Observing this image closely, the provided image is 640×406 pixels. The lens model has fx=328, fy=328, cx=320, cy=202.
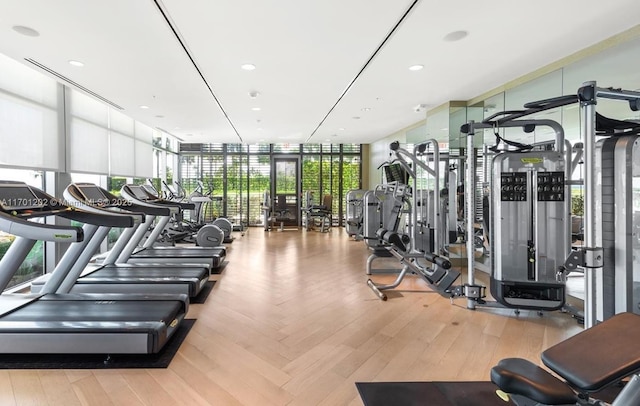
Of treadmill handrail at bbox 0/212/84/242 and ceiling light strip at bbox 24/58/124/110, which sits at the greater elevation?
ceiling light strip at bbox 24/58/124/110

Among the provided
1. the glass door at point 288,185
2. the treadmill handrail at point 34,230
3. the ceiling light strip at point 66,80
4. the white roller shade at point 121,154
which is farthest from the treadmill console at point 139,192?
the glass door at point 288,185

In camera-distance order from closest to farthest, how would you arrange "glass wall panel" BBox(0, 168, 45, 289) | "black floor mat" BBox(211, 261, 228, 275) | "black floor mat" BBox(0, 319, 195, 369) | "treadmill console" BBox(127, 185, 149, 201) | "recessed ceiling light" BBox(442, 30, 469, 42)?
"black floor mat" BBox(0, 319, 195, 369) → "recessed ceiling light" BBox(442, 30, 469, 42) → "glass wall panel" BBox(0, 168, 45, 289) → "treadmill console" BBox(127, 185, 149, 201) → "black floor mat" BBox(211, 261, 228, 275)

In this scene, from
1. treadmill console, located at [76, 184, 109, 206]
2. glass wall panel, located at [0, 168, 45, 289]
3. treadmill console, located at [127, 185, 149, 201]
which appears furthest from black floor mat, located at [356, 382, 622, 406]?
glass wall panel, located at [0, 168, 45, 289]

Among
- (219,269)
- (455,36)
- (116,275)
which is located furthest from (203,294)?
(455,36)

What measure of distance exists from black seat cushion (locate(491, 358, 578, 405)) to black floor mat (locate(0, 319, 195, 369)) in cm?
222

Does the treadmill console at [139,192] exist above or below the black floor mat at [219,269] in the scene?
above

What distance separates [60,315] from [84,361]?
1.65ft

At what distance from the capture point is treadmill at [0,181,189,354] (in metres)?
2.34

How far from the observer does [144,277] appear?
4004 mm

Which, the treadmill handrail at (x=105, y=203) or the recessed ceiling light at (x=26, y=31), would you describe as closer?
the recessed ceiling light at (x=26, y=31)

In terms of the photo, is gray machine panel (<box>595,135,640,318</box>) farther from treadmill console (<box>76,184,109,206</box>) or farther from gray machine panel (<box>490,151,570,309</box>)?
treadmill console (<box>76,184,109,206</box>)

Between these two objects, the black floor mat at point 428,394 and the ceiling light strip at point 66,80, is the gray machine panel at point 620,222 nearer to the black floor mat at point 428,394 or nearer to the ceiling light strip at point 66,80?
the black floor mat at point 428,394

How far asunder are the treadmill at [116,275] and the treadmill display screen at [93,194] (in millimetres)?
12

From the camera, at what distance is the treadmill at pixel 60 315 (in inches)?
92.0
